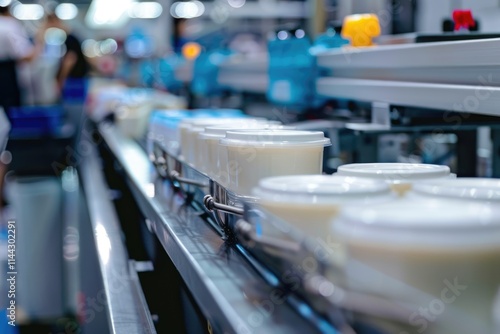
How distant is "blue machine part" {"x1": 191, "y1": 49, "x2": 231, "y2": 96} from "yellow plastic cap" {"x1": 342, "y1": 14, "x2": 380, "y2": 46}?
7.23 feet

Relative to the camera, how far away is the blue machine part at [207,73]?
4.83m

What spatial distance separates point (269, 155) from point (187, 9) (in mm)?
11845

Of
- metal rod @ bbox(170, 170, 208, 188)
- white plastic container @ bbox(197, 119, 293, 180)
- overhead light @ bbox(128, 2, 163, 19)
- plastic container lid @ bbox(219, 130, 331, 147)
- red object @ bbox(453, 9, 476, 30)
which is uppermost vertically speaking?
overhead light @ bbox(128, 2, 163, 19)

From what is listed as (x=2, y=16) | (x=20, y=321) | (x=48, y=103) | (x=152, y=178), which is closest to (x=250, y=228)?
(x=152, y=178)

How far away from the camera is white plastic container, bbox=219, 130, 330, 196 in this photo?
4.11 feet

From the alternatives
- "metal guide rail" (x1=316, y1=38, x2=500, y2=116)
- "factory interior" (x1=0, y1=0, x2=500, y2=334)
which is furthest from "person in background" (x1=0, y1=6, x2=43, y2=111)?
"metal guide rail" (x1=316, y1=38, x2=500, y2=116)

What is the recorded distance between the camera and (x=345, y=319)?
0.72m

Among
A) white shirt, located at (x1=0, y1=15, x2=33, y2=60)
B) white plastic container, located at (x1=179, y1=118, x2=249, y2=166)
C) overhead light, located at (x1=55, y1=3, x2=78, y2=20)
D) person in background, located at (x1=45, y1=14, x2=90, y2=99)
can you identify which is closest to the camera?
white plastic container, located at (x1=179, y1=118, x2=249, y2=166)

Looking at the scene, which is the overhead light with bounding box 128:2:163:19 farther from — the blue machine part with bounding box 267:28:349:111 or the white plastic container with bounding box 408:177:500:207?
the white plastic container with bounding box 408:177:500:207

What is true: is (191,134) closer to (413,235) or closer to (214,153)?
(214,153)

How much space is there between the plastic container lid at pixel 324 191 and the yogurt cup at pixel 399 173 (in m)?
0.08

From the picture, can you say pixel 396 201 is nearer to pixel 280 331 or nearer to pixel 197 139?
pixel 280 331

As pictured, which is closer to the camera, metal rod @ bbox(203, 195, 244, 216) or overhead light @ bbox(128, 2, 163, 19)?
metal rod @ bbox(203, 195, 244, 216)

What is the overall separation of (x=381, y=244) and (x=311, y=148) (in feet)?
1.93
